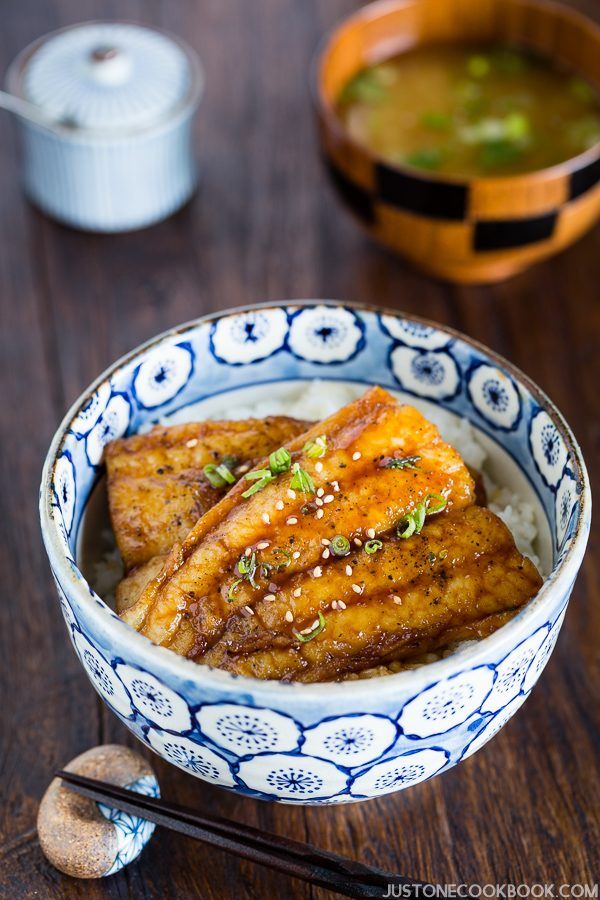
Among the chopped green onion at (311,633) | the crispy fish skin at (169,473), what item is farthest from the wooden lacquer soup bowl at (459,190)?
the chopped green onion at (311,633)

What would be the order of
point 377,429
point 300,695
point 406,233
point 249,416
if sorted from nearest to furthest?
point 300,695 < point 377,429 < point 249,416 < point 406,233

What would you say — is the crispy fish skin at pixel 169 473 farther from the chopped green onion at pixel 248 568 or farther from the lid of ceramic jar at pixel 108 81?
the lid of ceramic jar at pixel 108 81

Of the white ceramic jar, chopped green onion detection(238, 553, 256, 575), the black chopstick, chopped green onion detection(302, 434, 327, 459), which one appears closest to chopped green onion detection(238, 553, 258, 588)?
chopped green onion detection(238, 553, 256, 575)

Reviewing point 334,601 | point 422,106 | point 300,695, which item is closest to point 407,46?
point 422,106

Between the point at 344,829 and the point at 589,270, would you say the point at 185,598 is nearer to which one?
the point at 344,829

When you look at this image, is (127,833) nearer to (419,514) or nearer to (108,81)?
(419,514)
